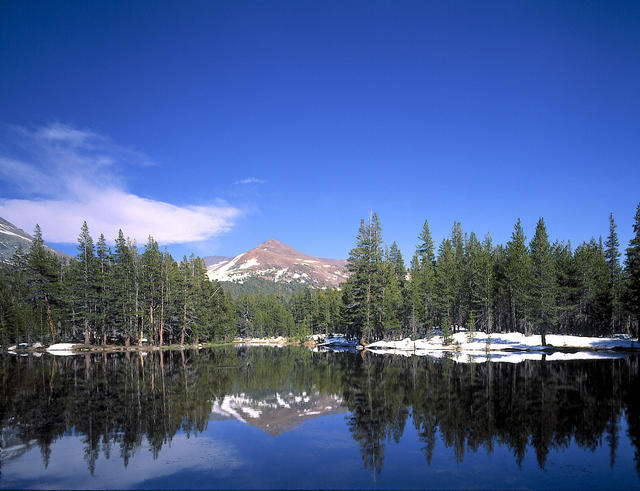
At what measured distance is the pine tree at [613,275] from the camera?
7025 centimetres

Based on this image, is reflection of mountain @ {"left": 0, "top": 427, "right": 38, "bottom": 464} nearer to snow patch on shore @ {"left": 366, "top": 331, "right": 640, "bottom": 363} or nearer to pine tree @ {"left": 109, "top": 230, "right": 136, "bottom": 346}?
snow patch on shore @ {"left": 366, "top": 331, "right": 640, "bottom": 363}

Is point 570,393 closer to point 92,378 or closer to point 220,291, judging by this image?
point 92,378

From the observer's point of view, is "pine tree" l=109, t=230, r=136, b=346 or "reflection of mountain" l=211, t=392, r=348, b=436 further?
"pine tree" l=109, t=230, r=136, b=346

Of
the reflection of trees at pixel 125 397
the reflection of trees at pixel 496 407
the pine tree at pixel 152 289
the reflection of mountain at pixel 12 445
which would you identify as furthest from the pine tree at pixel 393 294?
the reflection of mountain at pixel 12 445

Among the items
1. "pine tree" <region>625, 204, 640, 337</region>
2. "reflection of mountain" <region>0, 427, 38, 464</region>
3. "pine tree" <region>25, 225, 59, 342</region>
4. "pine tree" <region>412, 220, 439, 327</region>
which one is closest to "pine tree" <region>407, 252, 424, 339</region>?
"pine tree" <region>412, 220, 439, 327</region>

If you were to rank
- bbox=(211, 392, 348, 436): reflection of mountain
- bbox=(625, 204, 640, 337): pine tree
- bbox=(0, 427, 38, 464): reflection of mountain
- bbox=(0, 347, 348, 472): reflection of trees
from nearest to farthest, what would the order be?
1. bbox=(0, 427, 38, 464): reflection of mountain
2. bbox=(0, 347, 348, 472): reflection of trees
3. bbox=(211, 392, 348, 436): reflection of mountain
4. bbox=(625, 204, 640, 337): pine tree

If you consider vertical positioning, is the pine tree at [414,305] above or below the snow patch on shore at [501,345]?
above

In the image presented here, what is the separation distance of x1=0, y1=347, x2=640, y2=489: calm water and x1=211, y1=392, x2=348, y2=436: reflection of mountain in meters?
0.10

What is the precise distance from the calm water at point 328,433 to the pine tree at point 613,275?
47.3 metres

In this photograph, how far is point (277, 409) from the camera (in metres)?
22.6

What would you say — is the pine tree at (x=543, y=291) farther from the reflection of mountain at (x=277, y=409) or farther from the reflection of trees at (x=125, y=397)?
the reflection of mountain at (x=277, y=409)

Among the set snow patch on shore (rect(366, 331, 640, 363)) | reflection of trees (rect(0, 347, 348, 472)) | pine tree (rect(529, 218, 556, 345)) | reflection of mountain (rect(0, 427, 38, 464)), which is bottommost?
snow patch on shore (rect(366, 331, 640, 363))

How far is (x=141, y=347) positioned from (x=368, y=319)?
42.2 metres

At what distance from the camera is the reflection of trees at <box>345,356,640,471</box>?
15.7 meters
